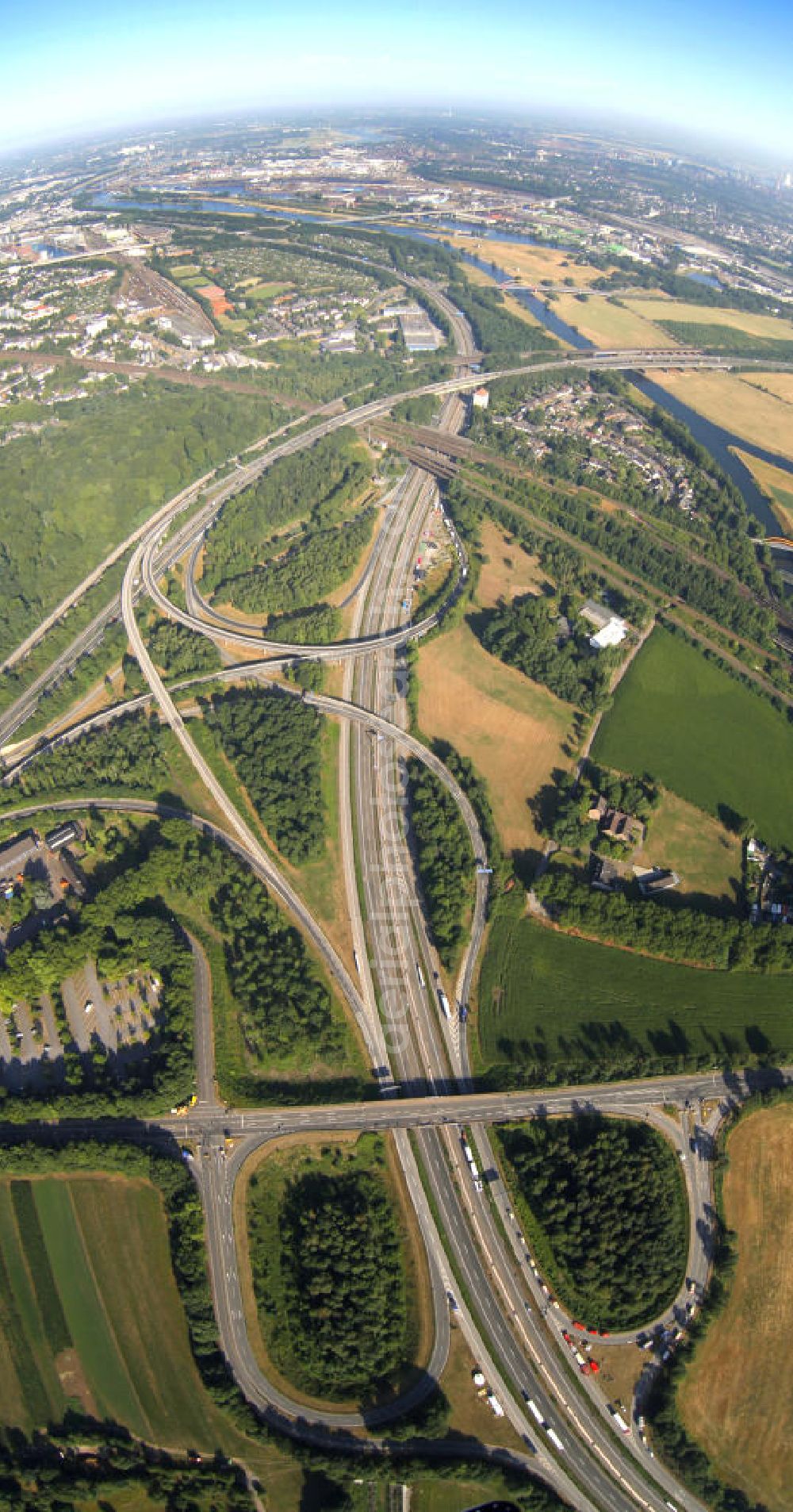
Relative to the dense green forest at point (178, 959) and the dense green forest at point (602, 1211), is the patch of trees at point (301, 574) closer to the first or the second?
the dense green forest at point (178, 959)

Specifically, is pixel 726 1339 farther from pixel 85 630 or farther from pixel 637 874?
pixel 85 630

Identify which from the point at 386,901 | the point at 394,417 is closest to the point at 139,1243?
the point at 386,901

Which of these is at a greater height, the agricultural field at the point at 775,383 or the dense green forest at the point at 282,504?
the agricultural field at the point at 775,383

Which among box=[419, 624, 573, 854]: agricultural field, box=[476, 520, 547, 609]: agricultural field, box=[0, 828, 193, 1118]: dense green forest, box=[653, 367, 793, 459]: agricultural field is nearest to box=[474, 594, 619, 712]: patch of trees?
box=[419, 624, 573, 854]: agricultural field

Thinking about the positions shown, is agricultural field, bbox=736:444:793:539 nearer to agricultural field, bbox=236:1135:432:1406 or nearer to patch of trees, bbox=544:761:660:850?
patch of trees, bbox=544:761:660:850

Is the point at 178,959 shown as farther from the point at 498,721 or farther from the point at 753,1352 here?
the point at 753,1352

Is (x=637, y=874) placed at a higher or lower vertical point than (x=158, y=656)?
lower

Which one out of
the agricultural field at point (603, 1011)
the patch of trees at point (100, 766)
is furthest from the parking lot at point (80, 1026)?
the agricultural field at point (603, 1011)
